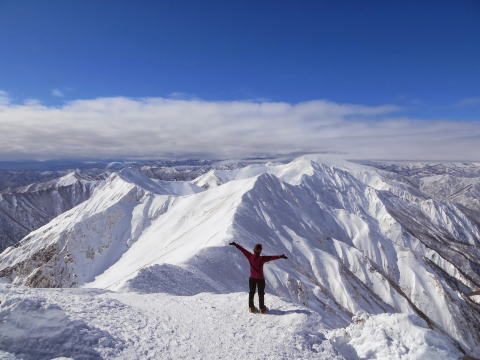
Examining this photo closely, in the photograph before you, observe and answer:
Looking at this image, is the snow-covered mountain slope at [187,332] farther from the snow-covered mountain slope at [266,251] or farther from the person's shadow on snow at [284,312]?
the snow-covered mountain slope at [266,251]

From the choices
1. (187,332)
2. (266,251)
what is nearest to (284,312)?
(187,332)

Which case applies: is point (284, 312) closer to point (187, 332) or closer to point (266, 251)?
point (187, 332)

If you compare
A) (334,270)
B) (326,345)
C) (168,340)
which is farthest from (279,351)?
(334,270)

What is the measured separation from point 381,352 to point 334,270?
350 ft

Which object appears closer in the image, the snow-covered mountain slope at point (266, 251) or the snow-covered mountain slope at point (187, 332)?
the snow-covered mountain slope at point (187, 332)

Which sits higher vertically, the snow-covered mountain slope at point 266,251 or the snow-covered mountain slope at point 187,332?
the snow-covered mountain slope at point 187,332

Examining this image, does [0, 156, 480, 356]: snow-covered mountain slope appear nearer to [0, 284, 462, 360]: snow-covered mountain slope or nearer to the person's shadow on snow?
the person's shadow on snow

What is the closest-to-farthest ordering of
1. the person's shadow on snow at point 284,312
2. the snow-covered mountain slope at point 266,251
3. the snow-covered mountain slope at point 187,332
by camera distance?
the snow-covered mountain slope at point 187,332
the person's shadow on snow at point 284,312
the snow-covered mountain slope at point 266,251

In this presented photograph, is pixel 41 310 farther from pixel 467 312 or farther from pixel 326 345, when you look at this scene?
pixel 467 312

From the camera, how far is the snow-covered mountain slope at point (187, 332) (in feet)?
33.3

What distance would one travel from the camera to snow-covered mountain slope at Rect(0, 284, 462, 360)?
33.3 feet

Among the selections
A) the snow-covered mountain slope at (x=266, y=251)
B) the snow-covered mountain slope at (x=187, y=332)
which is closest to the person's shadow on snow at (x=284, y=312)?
the snow-covered mountain slope at (x=187, y=332)

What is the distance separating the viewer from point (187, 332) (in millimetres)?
12781

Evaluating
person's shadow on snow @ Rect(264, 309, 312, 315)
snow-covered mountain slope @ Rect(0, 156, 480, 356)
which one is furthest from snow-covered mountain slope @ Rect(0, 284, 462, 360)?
snow-covered mountain slope @ Rect(0, 156, 480, 356)
